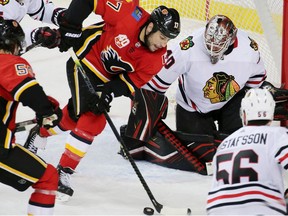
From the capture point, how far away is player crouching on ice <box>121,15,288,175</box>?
4.42 metres

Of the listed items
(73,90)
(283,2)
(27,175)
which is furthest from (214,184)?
(283,2)

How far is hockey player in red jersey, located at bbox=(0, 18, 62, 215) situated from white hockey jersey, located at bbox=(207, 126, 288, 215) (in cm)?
71

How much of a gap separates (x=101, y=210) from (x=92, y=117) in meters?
0.46

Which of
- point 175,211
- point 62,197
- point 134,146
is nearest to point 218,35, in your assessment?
point 134,146

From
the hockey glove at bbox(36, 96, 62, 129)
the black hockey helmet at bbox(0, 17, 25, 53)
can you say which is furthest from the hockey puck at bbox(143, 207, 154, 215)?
the black hockey helmet at bbox(0, 17, 25, 53)

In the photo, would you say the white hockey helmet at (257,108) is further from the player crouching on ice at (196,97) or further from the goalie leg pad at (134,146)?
the goalie leg pad at (134,146)

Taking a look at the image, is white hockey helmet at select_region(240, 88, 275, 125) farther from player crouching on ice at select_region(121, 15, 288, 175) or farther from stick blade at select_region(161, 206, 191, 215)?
player crouching on ice at select_region(121, 15, 288, 175)

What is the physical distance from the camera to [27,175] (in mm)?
3256

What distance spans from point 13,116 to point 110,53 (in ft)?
3.06

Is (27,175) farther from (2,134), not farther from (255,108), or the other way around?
(255,108)

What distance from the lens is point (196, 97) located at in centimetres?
457

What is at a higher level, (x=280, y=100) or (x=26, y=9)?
(x=26, y=9)

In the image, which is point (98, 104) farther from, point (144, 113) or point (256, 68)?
point (256, 68)

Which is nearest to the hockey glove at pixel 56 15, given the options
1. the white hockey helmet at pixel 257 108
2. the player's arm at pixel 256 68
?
the player's arm at pixel 256 68
